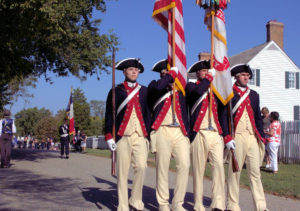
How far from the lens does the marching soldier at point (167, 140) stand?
5.77 meters

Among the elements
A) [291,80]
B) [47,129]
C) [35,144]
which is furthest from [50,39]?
[47,129]

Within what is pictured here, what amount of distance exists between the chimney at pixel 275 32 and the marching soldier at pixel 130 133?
90.2ft

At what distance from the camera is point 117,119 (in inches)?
243

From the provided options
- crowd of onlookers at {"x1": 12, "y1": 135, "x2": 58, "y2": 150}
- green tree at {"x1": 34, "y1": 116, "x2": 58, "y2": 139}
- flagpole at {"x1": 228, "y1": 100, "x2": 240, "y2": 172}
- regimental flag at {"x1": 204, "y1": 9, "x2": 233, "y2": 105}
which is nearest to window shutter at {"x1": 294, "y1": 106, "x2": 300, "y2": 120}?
regimental flag at {"x1": 204, "y1": 9, "x2": 233, "y2": 105}

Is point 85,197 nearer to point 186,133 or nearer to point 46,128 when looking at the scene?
point 186,133

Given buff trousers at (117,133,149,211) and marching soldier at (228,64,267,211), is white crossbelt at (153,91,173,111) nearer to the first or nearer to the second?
buff trousers at (117,133,149,211)

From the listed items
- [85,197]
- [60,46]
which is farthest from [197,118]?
[60,46]

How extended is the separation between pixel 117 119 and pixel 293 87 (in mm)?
30195

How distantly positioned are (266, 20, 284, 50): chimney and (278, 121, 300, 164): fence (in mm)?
16791

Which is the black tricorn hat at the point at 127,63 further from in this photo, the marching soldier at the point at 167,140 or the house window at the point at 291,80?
the house window at the point at 291,80

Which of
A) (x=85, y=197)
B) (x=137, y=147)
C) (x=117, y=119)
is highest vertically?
(x=117, y=119)

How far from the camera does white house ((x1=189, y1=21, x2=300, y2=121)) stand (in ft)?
106

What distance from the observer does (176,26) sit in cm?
664

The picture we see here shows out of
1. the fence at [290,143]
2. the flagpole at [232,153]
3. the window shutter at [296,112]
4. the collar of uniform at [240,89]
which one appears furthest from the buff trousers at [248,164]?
the window shutter at [296,112]
